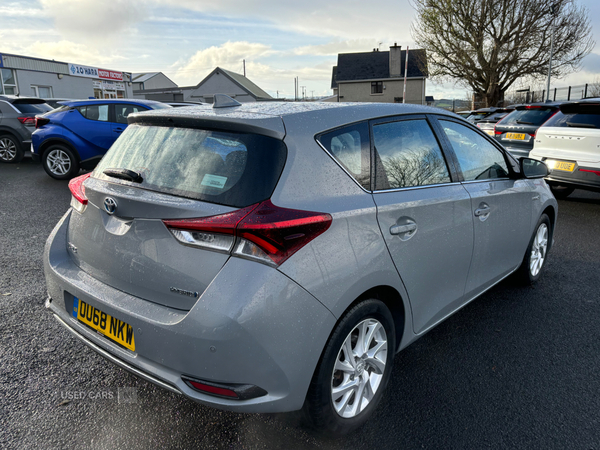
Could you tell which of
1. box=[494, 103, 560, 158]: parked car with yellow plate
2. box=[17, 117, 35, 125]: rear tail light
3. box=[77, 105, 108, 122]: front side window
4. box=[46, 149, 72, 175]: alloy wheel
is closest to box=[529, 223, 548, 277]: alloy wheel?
box=[494, 103, 560, 158]: parked car with yellow plate

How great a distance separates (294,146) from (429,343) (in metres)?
1.98

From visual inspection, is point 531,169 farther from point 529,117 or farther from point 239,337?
point 529,117

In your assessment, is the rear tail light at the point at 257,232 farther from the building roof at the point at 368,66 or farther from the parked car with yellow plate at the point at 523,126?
the building roof at the point at 368,66

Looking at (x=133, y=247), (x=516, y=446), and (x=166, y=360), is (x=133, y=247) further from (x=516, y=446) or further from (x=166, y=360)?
(x=516, y=446)

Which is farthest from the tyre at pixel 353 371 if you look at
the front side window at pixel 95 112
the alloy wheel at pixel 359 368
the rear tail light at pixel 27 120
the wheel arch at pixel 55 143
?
the rear tail light at pixel 27 120

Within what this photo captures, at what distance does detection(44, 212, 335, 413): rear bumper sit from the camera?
1801mm

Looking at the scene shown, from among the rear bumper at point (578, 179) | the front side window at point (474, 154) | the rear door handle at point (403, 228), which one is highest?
the front side window at point (474, 154)

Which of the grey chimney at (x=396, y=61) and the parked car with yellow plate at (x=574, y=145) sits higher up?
the grey chimney at (x=396, y=61)

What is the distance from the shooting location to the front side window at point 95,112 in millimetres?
9508

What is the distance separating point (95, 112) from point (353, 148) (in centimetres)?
873

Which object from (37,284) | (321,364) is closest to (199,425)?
(321,364)

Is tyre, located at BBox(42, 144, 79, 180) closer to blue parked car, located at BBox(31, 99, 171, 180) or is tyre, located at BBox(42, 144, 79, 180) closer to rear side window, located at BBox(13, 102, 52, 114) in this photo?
blue parked car, located at BBox(31, 99, 171, 180)

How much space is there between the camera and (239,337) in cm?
179

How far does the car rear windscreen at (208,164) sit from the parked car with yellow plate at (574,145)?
6650 millimetres
